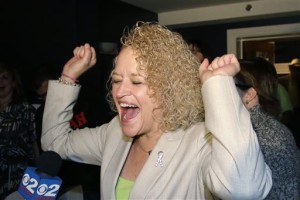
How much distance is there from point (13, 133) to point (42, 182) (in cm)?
125

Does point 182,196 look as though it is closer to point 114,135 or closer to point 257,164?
point 257,164

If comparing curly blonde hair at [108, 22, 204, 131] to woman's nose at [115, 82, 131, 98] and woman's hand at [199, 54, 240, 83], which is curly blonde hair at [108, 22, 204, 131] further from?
woman's hand at [199, 54, 240, 83]

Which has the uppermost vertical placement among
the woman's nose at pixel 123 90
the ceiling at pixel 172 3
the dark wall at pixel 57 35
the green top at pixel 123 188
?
the ceiling at pixel 172 3

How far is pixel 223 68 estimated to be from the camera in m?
0.80

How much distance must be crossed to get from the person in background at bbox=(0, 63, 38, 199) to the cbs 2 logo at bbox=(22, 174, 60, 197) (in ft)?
3.76

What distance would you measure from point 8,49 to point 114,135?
99.1 inches

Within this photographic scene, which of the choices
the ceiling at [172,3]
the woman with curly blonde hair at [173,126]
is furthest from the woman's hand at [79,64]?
the ceiling at [172,3]

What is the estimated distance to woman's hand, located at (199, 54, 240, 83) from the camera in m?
0.80

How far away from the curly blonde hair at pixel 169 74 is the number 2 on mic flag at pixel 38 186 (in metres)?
0.35

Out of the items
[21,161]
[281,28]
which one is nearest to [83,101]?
[21,161]

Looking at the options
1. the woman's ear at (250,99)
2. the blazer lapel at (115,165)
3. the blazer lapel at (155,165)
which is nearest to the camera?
the blazer lapel at (155,165)

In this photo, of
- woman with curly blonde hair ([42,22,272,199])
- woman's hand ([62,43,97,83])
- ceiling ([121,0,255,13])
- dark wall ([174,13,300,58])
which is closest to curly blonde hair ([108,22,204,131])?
woman with curly blonde hair ([42,22,272,199])

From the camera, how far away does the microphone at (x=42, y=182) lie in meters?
1.01

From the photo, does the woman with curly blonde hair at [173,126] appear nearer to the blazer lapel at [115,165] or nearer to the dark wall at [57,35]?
the blazer lapel at [115,165]
